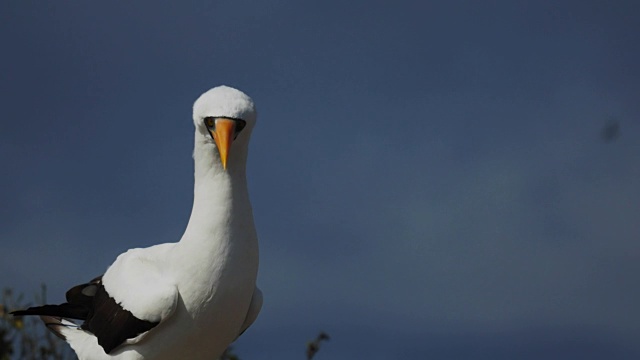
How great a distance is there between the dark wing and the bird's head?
1801 millimetres

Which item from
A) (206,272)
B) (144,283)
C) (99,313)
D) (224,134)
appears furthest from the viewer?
(99,313)

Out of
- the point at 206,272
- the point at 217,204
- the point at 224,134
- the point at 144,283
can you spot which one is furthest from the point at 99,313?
the point at 224,134

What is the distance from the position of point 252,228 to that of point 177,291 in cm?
88

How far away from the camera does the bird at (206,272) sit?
1070 centimetres

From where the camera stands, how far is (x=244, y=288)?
11.0 meters

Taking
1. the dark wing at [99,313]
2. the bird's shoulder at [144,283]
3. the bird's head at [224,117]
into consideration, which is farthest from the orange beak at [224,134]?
the dark wing at [99,313]

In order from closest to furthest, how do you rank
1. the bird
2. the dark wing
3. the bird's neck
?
the bird → the bird's neck → the dark wing

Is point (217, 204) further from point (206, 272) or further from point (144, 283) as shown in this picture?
point (144, 283)

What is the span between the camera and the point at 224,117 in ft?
34.1

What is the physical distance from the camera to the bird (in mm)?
10703

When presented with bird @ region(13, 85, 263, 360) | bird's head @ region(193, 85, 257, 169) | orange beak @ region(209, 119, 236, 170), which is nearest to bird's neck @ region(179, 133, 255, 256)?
bird @ region(13, 85, 263, 360)

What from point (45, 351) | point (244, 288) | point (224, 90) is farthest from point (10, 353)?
point (224, 90)

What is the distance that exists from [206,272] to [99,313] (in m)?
1.62

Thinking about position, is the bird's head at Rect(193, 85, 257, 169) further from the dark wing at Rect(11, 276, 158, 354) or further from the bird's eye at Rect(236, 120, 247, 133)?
the dark wing at Rect(11, 276, 158, 354)
